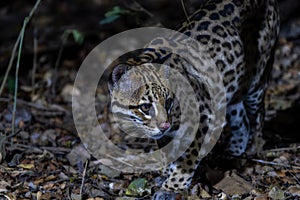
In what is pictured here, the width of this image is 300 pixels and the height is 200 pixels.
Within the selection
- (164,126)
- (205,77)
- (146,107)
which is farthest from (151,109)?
(205,77)

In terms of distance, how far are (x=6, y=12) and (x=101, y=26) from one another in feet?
8.08

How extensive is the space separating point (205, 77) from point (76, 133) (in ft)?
6.70

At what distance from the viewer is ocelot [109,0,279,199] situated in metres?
4.83

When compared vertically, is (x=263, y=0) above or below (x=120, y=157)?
above

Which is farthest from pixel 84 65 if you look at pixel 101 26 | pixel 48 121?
pixel 48 121

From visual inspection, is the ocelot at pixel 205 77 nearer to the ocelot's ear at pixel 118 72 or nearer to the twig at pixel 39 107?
the ocelot's ear at pixel 118 72

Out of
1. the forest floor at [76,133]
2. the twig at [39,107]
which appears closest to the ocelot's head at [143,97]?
the forest floor at [76,133]

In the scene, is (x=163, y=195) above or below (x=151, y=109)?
below

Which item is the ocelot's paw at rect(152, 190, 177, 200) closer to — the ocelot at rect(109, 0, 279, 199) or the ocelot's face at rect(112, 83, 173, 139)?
the ocelot at rect(109, 0, 279, 199)

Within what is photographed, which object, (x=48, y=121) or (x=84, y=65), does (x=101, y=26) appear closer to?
(x=84, y=65)

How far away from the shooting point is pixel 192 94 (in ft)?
17.1

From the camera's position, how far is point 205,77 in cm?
550

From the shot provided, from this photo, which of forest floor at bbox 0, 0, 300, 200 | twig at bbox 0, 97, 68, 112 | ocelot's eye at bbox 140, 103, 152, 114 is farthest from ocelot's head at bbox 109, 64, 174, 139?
twig at bbox 0, 97, 68, 112

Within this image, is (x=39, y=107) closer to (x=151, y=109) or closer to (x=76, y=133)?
(x=76, y=133)
